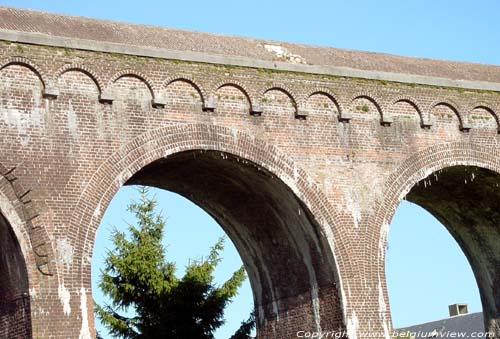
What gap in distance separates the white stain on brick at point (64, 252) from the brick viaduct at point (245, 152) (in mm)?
27

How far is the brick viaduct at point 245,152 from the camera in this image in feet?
56.0

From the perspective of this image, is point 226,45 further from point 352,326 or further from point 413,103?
point 352,326

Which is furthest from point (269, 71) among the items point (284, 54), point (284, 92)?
point (284, 54)

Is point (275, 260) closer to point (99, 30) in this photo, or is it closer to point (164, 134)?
point (164, 134)

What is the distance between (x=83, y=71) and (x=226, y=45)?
3.84 m

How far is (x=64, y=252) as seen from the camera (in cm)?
1700

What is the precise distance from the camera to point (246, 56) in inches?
804

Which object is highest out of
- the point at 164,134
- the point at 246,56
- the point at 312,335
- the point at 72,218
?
the point at 246,56

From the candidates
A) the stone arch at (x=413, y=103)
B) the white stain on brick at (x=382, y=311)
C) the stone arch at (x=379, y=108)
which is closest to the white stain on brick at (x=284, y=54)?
the stone arch at (x=379, y=108)

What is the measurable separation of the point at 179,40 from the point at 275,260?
5.08 metres

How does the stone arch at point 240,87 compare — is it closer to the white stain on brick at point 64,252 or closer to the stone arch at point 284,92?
the stone arch at point 284,92

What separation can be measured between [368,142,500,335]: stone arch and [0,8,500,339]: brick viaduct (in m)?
0.05

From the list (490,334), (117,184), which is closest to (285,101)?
(117,184)

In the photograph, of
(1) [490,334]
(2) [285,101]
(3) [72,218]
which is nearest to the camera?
(3) [72,218]
